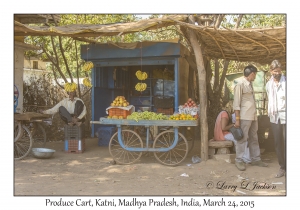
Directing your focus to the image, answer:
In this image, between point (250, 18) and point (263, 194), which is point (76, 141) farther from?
point (250, 18)

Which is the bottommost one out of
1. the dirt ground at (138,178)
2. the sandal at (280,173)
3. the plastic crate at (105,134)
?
the dirt ground at (138,178)

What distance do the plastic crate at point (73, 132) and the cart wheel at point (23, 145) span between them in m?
1.04

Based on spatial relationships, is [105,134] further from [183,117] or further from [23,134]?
[183,117]

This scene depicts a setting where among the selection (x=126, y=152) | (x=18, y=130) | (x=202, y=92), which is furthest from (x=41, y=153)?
(x=202, y=92)

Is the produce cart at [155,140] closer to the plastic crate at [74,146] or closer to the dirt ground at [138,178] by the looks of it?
the dirt ground at [138,178]

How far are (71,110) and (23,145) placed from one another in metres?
1.56

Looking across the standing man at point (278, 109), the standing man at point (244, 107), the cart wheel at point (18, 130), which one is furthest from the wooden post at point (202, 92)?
the cart wheel at point (18, 130)

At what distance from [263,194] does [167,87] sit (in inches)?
266

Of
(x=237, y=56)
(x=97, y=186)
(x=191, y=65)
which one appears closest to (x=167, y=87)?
(x=191, y=65)

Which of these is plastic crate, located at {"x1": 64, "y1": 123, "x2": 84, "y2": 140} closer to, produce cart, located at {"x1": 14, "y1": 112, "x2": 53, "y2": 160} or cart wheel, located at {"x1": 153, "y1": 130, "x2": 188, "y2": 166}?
produce cart, located at {"x1": 14, "y1": 112, "x2": 53, "y2": 160}

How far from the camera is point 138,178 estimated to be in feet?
21.6

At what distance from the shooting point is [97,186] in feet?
19.7

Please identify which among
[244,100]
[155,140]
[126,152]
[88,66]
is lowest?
[126,152]

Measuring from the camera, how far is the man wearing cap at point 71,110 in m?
8.88
